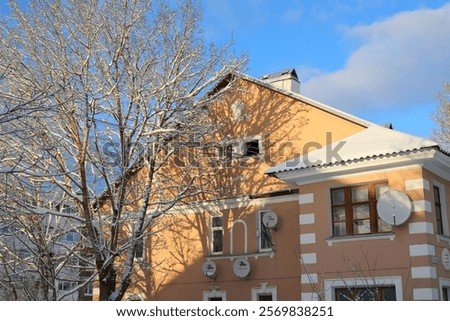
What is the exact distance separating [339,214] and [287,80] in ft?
26.2

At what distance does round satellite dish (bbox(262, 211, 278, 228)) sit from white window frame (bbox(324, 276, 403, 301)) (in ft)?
11.5

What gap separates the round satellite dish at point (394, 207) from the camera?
14.1 meters

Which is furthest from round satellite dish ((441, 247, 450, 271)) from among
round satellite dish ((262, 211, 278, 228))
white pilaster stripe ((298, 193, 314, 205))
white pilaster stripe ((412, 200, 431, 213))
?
round satellite dish ((262, 211, 278, 228))

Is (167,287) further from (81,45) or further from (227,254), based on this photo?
(81,45)

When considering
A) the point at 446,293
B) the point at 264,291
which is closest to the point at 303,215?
the point at 264,291

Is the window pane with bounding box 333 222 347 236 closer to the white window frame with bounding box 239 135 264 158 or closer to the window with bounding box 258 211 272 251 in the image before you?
the window with bounding box 258 211 272 251

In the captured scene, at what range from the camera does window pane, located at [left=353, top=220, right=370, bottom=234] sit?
1510 centimetres

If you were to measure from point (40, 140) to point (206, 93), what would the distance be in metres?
6.23

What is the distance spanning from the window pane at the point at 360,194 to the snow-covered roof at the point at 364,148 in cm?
95

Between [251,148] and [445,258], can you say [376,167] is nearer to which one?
[445,258]

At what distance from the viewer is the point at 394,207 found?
14258mm

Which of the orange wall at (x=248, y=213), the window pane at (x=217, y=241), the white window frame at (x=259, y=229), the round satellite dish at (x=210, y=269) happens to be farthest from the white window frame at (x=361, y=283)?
the window pane at (x=217, y=241)

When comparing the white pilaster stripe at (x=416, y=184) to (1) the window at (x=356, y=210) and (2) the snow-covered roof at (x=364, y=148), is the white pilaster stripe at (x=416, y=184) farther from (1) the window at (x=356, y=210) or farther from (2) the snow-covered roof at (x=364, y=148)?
(2) the snow-covered roof at (x=364, y=148)
